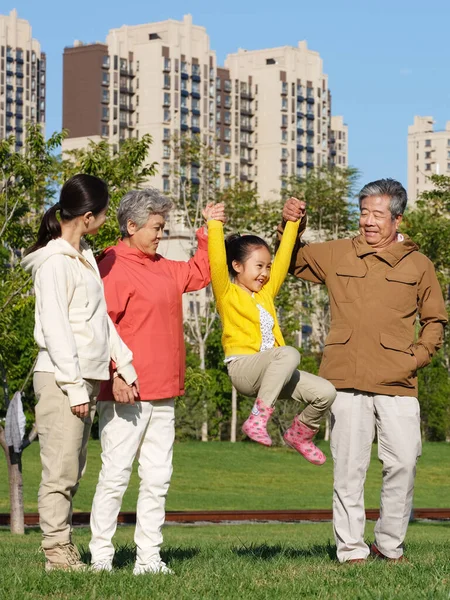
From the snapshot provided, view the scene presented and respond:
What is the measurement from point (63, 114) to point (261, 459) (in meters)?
112

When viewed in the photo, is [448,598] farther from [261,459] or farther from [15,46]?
[15,46]

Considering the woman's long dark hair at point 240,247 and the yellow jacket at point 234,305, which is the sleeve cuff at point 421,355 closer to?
the yellow jacket at point 234,305

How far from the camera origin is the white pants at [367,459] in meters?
7.12

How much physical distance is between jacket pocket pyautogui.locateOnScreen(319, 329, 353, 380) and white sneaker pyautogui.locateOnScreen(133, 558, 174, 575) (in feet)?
5.17

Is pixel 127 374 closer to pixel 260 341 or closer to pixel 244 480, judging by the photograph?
pixel 260 341

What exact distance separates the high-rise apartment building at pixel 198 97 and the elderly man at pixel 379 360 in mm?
127974

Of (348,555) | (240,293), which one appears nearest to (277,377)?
(240,293)

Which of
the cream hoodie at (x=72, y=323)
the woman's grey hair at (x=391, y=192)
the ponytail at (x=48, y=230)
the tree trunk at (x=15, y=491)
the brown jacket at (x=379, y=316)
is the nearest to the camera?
the cream hoodie at (x=72, y=323)

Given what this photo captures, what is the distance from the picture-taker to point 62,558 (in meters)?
6.50

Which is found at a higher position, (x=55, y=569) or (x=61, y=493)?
(x=61, y=493)

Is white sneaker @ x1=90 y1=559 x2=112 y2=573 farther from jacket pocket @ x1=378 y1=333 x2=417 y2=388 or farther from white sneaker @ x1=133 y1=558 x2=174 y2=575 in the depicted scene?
jacket pocket @ x1=378 y1=333 x2=417 y2=388

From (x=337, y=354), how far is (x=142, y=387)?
1302mm

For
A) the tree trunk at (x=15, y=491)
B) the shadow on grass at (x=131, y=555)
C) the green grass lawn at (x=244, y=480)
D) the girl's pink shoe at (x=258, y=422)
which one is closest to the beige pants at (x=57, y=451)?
the shadow on grass at (x=131, y=555)

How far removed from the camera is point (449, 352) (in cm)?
5431
